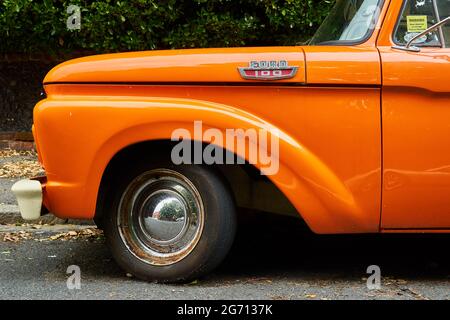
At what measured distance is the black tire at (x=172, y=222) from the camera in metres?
4.07

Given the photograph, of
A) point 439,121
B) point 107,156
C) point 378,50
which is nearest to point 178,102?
point 107,156

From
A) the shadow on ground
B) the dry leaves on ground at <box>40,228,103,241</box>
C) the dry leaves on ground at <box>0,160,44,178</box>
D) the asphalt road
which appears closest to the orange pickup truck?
the asphalt road

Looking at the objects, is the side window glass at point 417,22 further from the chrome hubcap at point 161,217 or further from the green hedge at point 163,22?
the green hedge at point 163,22

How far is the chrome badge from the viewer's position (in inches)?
155

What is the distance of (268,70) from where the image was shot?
3.95 meters

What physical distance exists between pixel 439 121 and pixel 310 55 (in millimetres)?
769

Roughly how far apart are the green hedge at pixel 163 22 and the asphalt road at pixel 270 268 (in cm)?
286

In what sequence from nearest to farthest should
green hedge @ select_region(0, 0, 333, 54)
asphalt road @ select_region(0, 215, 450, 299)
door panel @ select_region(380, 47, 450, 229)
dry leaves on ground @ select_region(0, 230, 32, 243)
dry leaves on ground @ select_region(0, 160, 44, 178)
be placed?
door panel @ select_region(380, 47, 450, 229) → asphalt road @ select_region(0, 215, 450, 299) → dry leaves on ground @ select_region(0, 230, 32, 243) → dry leaves on ground @ select_region(0, 160, 44, 178) → green hedge @ select_region(0, 0, 333, 54)

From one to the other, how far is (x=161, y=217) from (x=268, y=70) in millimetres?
1027

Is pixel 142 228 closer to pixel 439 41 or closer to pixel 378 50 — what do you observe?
pixel 378 50

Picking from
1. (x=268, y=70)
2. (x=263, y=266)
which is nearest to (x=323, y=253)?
(x=263, y=266)

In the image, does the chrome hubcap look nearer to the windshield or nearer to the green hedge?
the windshield

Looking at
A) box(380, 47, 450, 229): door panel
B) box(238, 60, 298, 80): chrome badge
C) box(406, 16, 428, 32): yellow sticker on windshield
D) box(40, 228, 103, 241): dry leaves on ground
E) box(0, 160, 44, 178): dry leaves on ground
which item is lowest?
box(40, 228, 103, 241): dry leaves on ground

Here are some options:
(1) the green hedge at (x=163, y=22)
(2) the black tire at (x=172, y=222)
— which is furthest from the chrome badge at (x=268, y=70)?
(1) the green hedge at (x=163, y=22)
